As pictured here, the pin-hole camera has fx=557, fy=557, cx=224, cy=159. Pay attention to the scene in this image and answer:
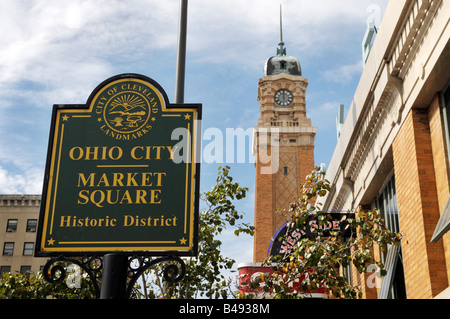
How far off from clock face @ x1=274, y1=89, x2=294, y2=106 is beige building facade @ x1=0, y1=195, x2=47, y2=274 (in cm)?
3112

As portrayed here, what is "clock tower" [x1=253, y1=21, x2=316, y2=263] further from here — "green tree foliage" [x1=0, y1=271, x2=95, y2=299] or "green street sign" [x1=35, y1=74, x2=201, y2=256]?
"green street sign" [x1=35, y1=74, x2=201, y2=256]

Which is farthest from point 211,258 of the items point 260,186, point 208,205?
point 260,186

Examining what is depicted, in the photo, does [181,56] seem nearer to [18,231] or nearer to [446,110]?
[446,110]

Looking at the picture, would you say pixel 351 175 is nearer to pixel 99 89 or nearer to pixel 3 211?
pixel 99 89

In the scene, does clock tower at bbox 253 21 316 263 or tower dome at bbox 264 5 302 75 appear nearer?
clock tower at bbox 253 21 316 263

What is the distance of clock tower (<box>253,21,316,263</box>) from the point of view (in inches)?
2308

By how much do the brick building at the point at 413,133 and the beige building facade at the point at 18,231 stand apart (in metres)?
54.6

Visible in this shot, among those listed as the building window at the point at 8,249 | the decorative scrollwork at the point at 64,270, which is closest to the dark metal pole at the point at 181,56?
the decorative scrollwork at the point at 64,270

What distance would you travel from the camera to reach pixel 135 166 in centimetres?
561

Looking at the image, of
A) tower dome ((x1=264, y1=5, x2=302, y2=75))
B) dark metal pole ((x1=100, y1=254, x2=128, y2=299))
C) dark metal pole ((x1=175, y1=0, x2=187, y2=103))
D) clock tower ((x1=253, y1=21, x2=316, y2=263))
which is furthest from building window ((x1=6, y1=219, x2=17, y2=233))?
dark metal pole ((x1=100, y1=254, x2=128, y2=299))

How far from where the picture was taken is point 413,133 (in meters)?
10.7

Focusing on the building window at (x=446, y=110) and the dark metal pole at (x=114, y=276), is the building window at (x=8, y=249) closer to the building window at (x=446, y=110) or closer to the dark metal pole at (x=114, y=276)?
the building window at (x=446, y=110)
